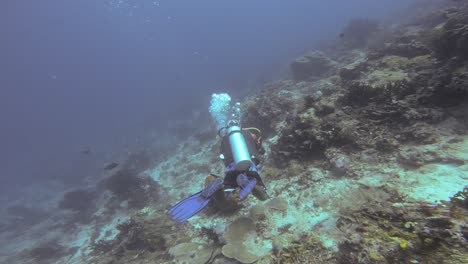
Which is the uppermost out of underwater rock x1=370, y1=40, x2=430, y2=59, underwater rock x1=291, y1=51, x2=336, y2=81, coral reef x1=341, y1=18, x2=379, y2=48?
coral reef x1=341, y1=18, x2=379, y2=48

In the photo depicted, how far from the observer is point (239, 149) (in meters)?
5.40

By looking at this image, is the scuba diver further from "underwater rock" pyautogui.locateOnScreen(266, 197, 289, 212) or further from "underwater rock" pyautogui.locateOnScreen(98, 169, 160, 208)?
"underwater rock" pyautogui.locateOnScreen(98, 169, 160, 208)

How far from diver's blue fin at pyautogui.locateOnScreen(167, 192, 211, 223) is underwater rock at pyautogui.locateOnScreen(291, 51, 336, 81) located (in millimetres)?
14281

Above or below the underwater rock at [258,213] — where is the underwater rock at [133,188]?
above

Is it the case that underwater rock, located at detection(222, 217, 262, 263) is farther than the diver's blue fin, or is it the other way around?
the diver's blue fin

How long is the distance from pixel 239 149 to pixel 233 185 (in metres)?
0.93

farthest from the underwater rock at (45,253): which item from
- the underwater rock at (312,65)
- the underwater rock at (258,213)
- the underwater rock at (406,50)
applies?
the underwater rock at (312,65)

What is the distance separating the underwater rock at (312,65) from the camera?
1600 centimetres

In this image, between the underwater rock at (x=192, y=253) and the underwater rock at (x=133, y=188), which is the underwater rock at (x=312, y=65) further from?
the underwater rock at (x=192, y=253)

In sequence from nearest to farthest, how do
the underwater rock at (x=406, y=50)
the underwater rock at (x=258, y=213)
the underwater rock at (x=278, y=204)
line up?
the underwater rock at (x=258, y=213)
the underwater rock at (x=278, y=204)
the underwater rock at (x=406, y=50)

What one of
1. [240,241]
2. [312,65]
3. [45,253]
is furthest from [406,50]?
[45,253]

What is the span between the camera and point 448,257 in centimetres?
185

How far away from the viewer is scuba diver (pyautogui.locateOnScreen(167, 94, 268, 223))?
466 centimetres

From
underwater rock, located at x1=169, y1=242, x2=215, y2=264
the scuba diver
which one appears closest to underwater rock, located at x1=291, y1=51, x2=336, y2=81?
the scuba diver
